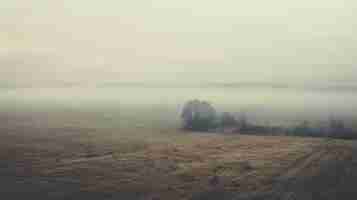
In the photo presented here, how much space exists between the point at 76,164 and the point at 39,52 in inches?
93.9

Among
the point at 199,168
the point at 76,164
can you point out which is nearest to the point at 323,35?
the point at 199,168

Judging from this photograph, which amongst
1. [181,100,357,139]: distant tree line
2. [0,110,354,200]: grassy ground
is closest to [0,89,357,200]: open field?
[0,110,354,200]: grassy ground

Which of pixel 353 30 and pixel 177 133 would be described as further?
pixel 177 133

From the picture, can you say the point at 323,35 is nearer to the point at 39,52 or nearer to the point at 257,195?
the point at 257,195

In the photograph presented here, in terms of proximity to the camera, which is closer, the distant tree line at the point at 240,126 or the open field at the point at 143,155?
the open field at the point at 143,155

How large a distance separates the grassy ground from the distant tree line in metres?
0.16

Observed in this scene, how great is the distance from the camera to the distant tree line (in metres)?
6.94

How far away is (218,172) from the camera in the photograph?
615 cm

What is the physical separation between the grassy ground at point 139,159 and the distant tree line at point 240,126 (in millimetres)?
162

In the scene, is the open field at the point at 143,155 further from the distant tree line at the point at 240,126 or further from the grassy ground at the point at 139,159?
the distant tree line at the point at 240,126

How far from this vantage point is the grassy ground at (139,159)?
5.74 metres

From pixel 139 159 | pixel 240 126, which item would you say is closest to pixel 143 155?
pixel 139 159

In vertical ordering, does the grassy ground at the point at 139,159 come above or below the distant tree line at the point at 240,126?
below

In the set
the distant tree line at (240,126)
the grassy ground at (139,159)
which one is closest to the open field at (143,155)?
the grassy ground at (139,159)
